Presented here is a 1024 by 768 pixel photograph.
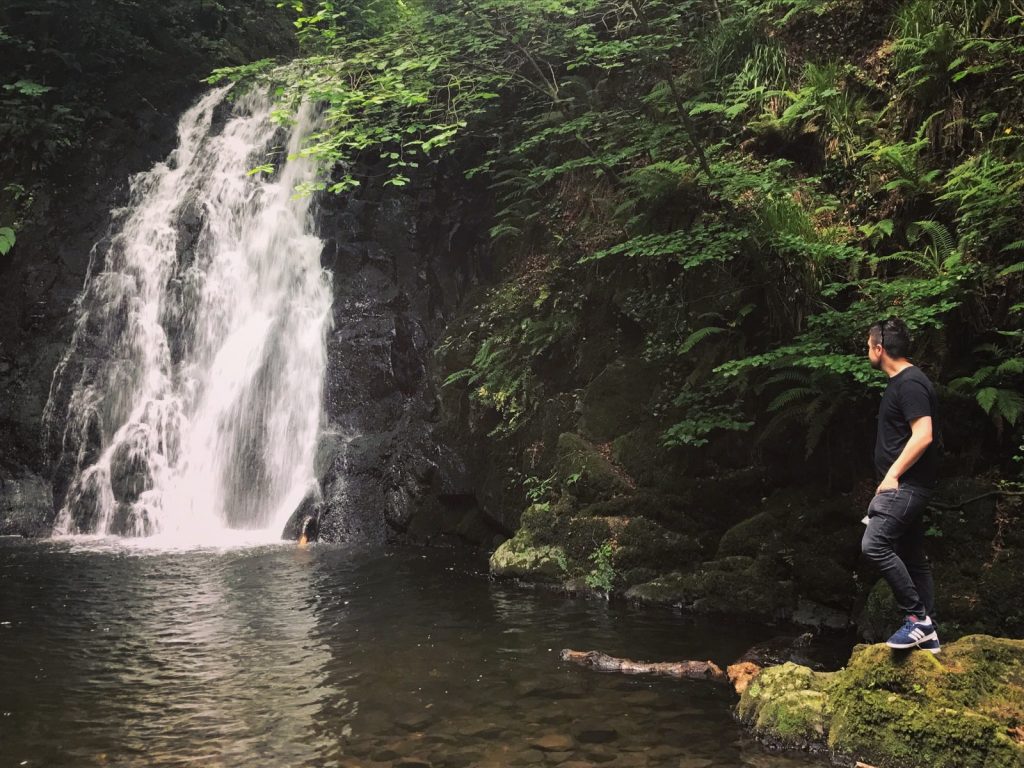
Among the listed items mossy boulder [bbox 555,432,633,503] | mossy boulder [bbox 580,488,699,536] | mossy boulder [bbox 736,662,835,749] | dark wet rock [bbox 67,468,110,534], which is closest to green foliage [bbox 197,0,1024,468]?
mossy boulder [bbox 555,432,633,503]

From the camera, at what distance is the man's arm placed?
420 centimetres

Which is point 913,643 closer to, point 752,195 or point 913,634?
point 913,634

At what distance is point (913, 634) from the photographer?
164 inches

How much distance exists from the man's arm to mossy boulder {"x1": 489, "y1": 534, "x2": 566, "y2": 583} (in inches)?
187

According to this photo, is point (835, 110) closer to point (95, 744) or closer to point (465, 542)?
point (465, 542)

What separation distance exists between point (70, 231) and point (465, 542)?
12617 millimetres

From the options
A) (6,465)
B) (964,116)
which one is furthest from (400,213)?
(964,116)

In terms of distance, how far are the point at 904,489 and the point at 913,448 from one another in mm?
282

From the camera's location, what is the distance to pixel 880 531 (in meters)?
4.34

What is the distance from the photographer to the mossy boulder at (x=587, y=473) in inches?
354

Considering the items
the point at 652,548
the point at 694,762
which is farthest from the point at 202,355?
the point at 694,762

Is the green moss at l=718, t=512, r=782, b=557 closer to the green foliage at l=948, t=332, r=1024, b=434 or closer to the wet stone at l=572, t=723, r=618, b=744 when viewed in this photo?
the green foliage at l=948, t=332, r=1024, b=434

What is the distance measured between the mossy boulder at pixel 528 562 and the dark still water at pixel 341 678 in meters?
0.31

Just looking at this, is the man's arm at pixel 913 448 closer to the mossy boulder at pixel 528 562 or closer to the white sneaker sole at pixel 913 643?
the white sneaker sole at pixel 913 643
